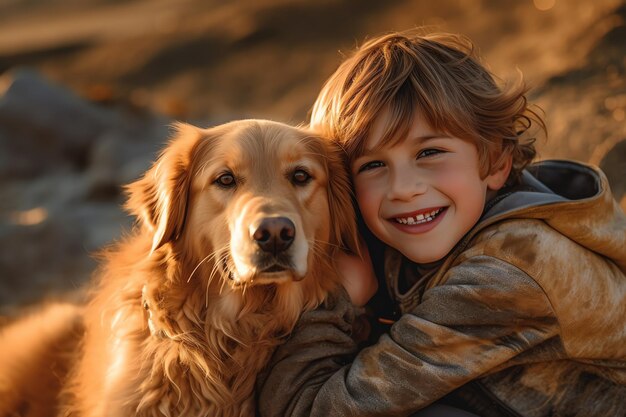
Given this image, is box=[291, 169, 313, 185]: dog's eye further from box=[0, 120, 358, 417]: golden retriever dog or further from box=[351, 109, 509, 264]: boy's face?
box=[351, 109, 509, 264]: boy's face

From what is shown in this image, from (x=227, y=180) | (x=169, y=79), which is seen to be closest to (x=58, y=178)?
(x=227, y=180)

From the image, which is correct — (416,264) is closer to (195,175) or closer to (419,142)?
(419,142)

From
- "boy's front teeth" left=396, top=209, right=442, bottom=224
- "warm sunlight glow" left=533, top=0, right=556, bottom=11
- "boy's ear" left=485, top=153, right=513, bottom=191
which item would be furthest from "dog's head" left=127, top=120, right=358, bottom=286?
"warm sunlight glow" left=533, top=0, right=556, bottom=11

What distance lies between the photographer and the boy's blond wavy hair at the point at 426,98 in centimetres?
257

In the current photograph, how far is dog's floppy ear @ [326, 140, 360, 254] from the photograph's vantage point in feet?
8.87

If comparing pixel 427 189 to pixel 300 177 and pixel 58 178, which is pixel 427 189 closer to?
pixel 300 177

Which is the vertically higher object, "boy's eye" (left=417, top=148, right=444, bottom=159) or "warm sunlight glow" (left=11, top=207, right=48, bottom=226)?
"boy's eye" (left=417, top=148, right=444, bottom=159)

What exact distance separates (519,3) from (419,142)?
10.8 meters

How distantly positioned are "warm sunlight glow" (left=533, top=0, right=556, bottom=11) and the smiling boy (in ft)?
26.6

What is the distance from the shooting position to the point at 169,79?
16.0 meters

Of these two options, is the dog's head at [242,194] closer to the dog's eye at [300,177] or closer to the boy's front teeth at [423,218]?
the dog's eye at [300,177]

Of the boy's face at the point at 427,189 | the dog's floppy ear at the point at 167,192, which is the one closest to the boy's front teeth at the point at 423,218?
the boy's face at the point at 427,189

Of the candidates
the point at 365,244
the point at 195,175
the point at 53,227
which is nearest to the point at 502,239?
the point at 365,244

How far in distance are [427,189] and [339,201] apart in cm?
38
